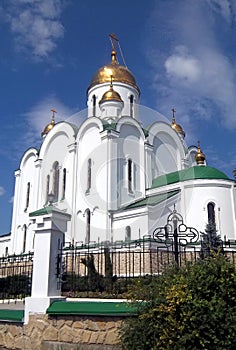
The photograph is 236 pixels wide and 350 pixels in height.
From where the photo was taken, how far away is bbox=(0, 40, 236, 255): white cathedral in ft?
55.8

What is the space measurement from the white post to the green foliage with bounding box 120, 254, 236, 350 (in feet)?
5.60

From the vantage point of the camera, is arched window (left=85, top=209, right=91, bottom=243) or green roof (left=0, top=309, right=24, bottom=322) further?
arched window (left=85, top=209, right=91, bottom=243)

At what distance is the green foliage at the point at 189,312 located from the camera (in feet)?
11.2

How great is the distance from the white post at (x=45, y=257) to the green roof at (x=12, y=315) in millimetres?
131

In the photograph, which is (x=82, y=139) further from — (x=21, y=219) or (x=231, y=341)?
(x=231, y=341)

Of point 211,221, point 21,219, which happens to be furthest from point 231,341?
point 21,219

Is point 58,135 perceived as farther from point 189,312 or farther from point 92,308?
point 189,312

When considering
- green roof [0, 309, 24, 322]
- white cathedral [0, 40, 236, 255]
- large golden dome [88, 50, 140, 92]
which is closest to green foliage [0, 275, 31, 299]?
green roof [0, 309, 24, 322]

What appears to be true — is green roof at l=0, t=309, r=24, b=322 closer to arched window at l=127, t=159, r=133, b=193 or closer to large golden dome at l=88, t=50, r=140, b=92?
arched window at l=127, t=159, r=133, b=193

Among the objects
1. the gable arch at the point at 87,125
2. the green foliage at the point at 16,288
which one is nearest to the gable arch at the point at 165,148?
the gable arch at the point at 87,125

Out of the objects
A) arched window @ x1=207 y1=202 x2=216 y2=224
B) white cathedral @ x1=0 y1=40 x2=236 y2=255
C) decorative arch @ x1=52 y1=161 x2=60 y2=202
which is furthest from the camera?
decorative arch @ x1=52 y1=161 x2=60 y2=202

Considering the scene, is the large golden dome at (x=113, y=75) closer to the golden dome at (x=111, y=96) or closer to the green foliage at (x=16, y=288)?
the golden dome at (x=111, y=96)

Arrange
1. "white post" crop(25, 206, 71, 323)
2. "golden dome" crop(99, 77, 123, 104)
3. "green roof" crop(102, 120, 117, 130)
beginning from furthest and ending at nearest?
"golden dome" crop(99, 77, 123, 104) < "green roof" crop(102, 120, 117, 130) < "white post" crop(25, 206, 71, 323)

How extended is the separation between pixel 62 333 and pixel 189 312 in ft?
6.90
